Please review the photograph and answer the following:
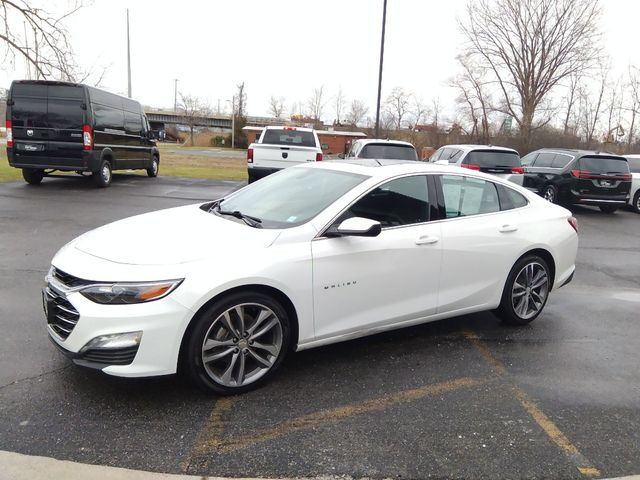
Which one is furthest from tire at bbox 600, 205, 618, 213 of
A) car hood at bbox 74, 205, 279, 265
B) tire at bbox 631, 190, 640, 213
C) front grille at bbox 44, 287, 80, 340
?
front grille at bbox 44, 287, 80, 340

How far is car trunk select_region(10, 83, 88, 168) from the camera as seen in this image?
461 inches

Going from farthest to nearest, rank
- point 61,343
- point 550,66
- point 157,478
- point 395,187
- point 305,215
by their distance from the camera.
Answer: point 550,66 < point 395,187 < point 305,215 < point 61,343 < point 157,478

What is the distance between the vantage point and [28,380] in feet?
11.2

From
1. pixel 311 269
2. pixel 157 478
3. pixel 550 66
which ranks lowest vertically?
pixel 157 478

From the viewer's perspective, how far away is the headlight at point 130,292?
300 cm

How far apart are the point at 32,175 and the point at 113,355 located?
488 inches

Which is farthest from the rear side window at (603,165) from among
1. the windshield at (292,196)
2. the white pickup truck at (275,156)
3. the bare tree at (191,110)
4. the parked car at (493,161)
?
the bare tree at (191,110)

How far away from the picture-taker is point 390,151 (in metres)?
11.7

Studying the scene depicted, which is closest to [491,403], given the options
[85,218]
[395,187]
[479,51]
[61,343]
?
[395,187]

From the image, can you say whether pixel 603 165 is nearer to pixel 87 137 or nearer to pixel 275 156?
pixel 275 156

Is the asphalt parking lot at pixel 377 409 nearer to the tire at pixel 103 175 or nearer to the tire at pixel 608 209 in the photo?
the tire at pixel 103 175

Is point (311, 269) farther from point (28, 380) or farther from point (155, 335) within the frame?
point (28, 380)

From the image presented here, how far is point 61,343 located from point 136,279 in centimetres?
68

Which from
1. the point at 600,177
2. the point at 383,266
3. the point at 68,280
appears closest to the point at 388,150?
the point at 600,177
